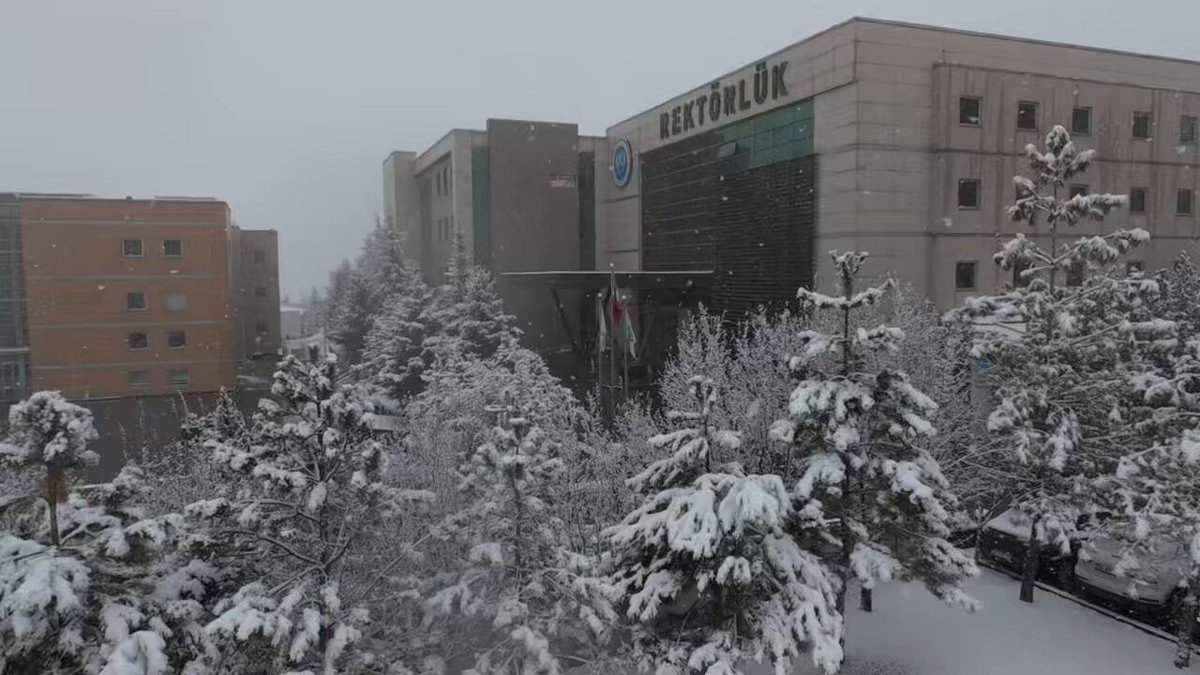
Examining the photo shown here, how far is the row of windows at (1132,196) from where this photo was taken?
84.8 feet

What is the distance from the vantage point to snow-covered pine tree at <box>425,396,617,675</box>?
33.3 feet

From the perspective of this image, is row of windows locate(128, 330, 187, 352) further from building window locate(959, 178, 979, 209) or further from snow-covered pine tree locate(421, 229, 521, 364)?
building window locate(959, 178, 979, 209)

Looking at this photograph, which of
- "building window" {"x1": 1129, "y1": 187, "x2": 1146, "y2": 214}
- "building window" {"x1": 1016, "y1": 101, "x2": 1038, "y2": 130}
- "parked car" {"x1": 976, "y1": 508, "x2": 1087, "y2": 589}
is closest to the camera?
"parked car" {"x1": 976, "y1": 508, "x2": 1087, "y2": 589}

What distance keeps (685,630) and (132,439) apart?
24055 millimetres

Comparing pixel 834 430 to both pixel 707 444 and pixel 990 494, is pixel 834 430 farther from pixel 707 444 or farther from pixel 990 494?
pixel 990 494

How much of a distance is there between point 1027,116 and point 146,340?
1336 inches

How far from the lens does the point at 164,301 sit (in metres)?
29.3

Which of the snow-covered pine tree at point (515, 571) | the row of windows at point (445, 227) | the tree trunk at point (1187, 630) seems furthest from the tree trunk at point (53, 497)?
the row of windows at point (445, 227)

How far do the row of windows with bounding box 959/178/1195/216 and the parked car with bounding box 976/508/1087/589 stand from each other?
524 inches

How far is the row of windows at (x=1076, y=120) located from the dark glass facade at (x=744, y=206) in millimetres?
5307

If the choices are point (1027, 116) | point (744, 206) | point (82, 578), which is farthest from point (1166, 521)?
point (744, 206)

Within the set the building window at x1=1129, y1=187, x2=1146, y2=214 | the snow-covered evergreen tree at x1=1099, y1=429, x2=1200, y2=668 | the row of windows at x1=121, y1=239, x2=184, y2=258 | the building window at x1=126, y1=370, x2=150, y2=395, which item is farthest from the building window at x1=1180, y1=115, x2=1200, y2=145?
the building window at x1=126, y1=370, x2=150, y2=395

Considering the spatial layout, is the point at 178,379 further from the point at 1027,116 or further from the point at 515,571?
the point at 1027,116

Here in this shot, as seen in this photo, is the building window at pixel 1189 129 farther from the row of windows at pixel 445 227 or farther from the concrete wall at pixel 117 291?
the concrete wall at pixel 117 291
